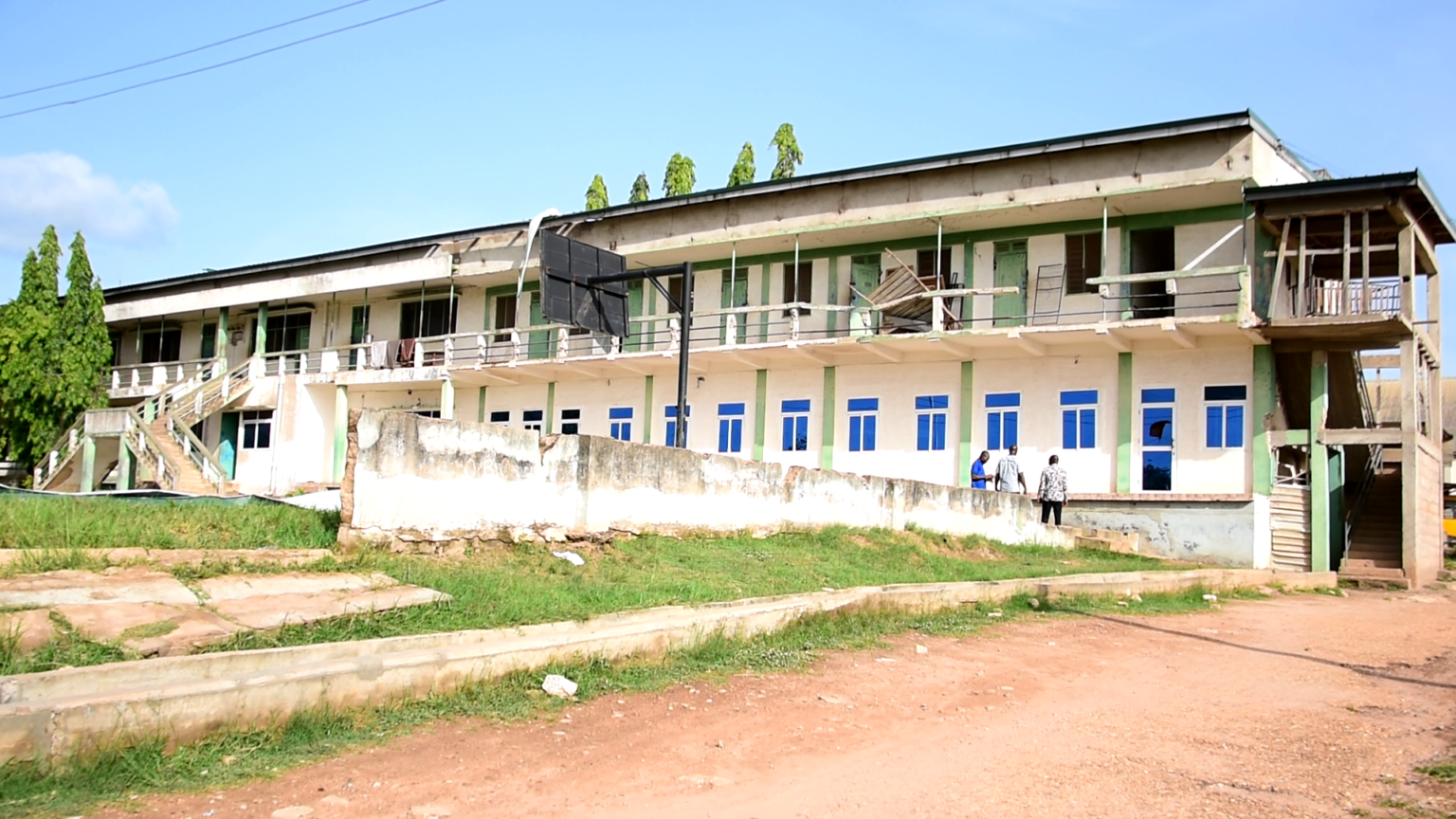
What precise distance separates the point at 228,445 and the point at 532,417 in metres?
11.0

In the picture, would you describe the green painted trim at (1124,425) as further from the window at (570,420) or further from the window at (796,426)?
the window at (570,420)

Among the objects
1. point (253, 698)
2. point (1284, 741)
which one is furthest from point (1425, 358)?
point (253, 698)

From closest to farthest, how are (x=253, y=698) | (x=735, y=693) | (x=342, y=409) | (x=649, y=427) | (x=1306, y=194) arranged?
1. (x=253, y=698)
2. (x=735, y=693)
3. (x=1306, y=194)
4. (x=649, y=427)
5. (x=342, y=409)

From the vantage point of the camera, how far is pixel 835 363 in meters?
25.2

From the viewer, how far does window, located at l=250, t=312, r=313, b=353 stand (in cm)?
3491

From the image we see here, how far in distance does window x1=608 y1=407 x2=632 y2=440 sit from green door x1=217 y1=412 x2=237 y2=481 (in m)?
13.4

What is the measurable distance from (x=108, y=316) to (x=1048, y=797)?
39.0m

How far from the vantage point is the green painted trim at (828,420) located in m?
25.2

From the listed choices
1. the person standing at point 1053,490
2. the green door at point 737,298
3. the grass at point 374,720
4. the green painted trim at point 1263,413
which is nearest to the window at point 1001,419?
the person standing at point 1053,490

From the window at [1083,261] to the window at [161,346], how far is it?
2980 cm

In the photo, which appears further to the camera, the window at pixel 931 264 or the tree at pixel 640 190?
the tree at pixel 640 190

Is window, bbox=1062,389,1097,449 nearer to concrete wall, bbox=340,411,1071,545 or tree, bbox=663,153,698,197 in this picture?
concrete wall, bbox=340,411,1071,545

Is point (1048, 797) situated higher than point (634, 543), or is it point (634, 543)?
point (634, 543)

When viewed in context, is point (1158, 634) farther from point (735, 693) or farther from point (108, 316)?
point (108, 316)
